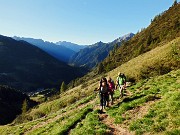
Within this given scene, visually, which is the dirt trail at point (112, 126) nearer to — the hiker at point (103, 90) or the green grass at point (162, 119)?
the green grass at point (162, 119)

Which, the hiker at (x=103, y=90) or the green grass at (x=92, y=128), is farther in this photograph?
the hiker at (x=103, y=90)

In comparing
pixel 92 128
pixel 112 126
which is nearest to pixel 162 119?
pixel 112 126

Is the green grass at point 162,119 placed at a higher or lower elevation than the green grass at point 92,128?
higher

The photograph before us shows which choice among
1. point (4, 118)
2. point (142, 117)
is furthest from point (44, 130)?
point (4, 118)

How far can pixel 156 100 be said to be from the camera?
24406 millimetres

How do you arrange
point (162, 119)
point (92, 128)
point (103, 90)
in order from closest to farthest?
point (162, 119), point (92, 128), point (103, 90)

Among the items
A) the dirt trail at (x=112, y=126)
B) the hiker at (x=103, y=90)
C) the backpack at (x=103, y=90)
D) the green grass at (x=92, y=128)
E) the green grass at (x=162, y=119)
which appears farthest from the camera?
the backpack at (x=103, y=90)

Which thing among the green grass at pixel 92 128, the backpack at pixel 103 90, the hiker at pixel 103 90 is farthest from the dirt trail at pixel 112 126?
the backpack at pixel 103 90

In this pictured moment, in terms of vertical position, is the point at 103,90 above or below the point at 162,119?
above

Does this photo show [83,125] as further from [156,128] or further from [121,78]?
[121,78]

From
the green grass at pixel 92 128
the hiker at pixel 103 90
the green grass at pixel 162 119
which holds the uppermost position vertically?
the hiker at pixel 103 90

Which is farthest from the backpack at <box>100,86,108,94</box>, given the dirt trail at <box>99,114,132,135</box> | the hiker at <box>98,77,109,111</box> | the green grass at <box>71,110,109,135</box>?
the green grass at <box>71,110,109,135</box>

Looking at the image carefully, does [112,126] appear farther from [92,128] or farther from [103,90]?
[103,90]

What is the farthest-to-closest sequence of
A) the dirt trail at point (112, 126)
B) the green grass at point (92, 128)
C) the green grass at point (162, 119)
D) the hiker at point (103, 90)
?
Answer: the hiker at point (103, 90) < the green grass at point (92, 128) < the dirt trail at point (112, 126) < the green grass at point (162, 119)
